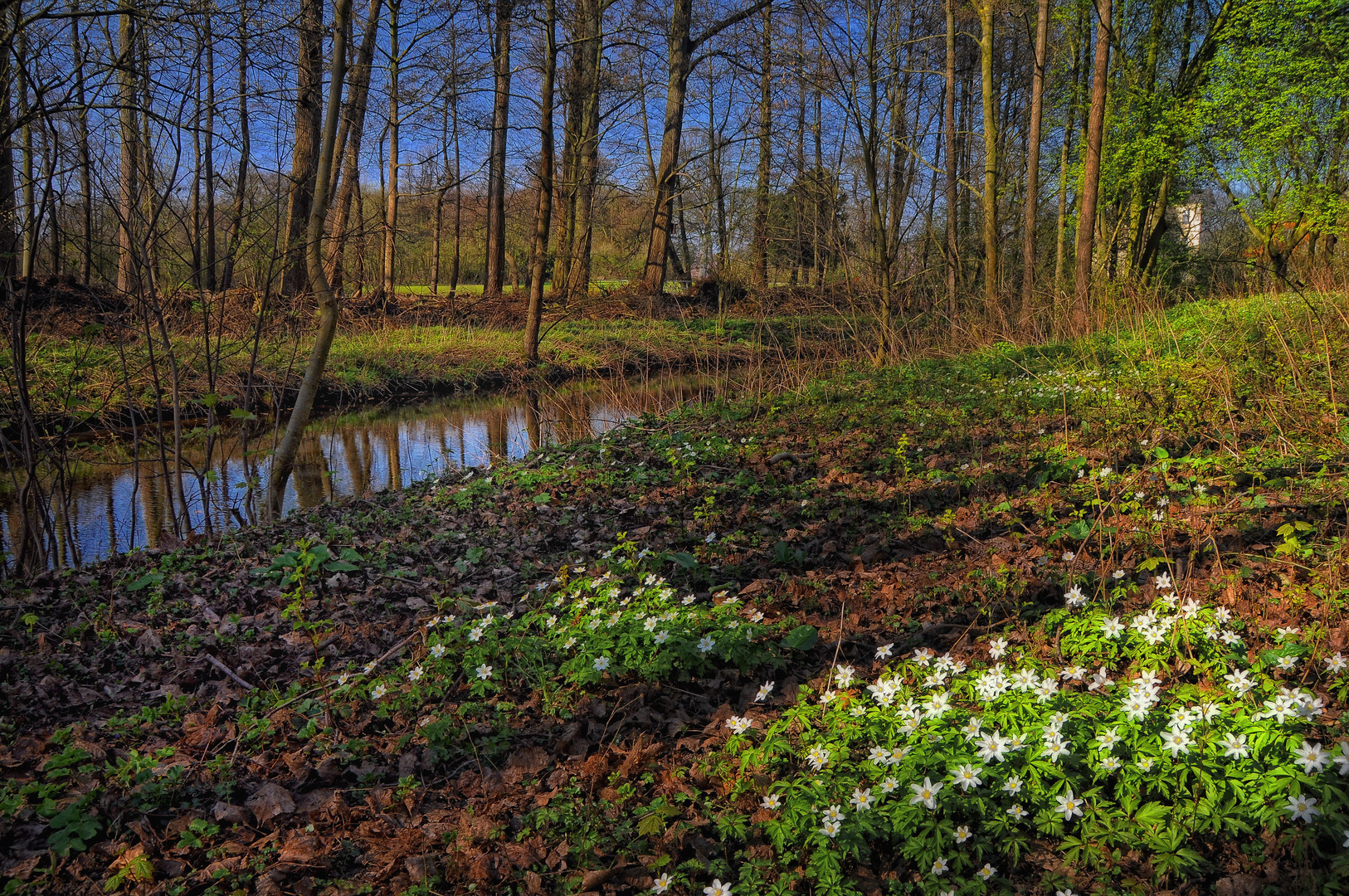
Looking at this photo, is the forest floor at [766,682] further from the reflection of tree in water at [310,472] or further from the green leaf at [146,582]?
the reflection of tree in water at [310,472]

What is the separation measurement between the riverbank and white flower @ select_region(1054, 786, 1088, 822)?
8.09 metres

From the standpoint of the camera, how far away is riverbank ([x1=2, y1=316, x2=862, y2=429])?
10656mm

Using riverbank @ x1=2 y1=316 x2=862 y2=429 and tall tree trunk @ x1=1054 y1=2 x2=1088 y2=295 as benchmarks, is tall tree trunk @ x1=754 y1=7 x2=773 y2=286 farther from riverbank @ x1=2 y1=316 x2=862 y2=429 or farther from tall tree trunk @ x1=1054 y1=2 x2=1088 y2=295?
tall tree trunk @ x1=1054 y1=2 x2=1088 y2=295

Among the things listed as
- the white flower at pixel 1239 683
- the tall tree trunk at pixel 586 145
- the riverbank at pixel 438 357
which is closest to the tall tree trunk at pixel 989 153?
the riverbank at pixel 438 357

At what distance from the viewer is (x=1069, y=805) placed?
2041mm

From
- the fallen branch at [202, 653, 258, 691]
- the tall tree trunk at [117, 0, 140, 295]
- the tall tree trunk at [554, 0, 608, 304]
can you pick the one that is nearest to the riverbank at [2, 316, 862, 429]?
the tall tree trunk at [554, 0, 608, 304]

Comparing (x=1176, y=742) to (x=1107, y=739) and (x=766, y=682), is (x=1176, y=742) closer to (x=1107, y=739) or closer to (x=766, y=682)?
(x=1107, y=739)

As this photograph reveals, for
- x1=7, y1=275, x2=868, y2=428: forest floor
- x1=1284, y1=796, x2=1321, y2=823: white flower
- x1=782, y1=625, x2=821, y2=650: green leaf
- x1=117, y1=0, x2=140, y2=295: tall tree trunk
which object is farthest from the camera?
x1=7, y1=275, x2=868, y2=428: forest floor

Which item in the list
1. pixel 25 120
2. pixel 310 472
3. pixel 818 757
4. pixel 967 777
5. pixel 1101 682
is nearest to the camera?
pixel 967 777

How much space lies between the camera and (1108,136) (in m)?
19.7

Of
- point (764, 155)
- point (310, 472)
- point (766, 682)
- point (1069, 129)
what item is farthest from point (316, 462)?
point (1069, 129)

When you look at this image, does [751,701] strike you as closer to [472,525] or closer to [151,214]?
[472,525]

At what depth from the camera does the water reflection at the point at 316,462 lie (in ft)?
22.3

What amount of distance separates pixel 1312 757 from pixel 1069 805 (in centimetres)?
57
